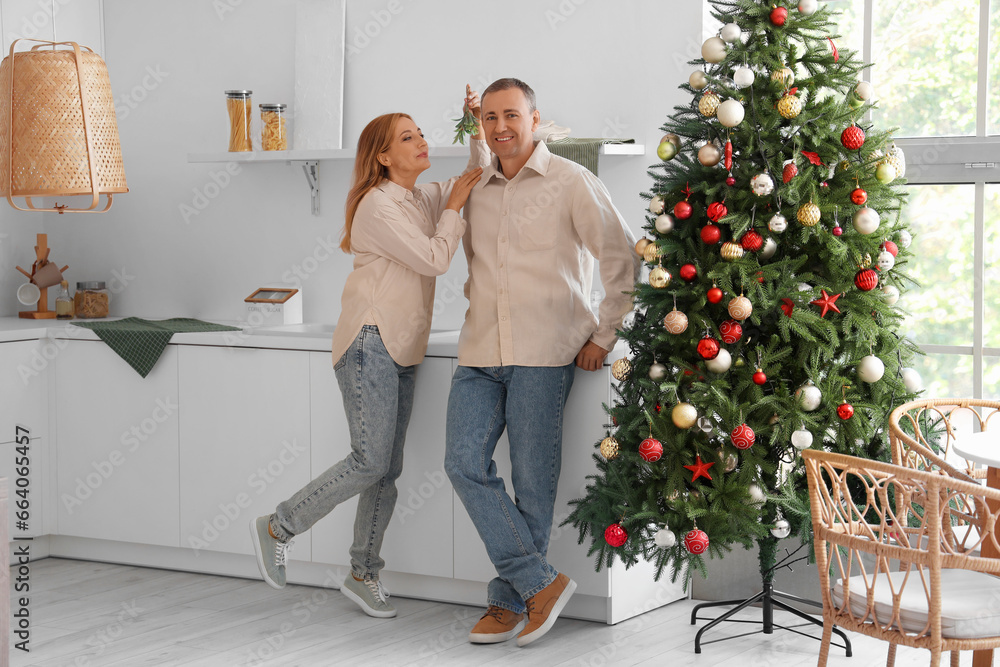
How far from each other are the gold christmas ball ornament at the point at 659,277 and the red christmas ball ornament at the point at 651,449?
368mm

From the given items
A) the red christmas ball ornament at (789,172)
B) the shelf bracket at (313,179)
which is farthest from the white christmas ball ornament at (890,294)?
the shelf bracket at (313,179)

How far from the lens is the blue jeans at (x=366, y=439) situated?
306 cm

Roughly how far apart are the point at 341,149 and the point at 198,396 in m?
0.96

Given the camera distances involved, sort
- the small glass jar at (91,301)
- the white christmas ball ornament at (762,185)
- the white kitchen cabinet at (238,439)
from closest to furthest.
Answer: the white christmas ball ornament at (762,185) → the white kitchen cabinet at (238,439) → the small glass jar at (91,301)

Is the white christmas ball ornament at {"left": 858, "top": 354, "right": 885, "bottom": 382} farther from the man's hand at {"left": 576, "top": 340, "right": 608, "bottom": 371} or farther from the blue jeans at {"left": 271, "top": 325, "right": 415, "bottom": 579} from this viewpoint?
the blue jeans at {"left": 271, "top": 325, "right": 415, "bottom": 579}

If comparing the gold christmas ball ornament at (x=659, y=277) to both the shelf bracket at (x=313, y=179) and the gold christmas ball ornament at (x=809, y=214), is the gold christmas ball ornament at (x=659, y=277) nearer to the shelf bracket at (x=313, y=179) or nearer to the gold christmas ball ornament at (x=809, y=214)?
the gold christmas ball ornament at (x=809, y=214)

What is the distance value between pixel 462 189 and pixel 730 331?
86 cm

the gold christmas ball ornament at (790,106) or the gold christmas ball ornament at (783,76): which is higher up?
the gold christmas ball ornament at (783,76)

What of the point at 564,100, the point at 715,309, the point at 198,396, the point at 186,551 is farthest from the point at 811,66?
the point at 186,551

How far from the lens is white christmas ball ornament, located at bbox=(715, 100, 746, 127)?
2.57 m

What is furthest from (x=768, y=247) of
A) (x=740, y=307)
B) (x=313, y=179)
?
(x=313, y=179)

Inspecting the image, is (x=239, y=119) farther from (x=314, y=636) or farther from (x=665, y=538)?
(x=665, y=538)

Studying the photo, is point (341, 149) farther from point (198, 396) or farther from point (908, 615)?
point (908, 615)

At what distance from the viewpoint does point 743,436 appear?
2.59m
